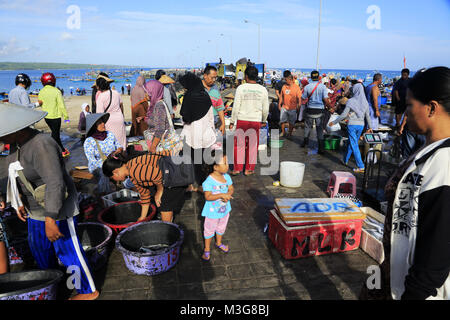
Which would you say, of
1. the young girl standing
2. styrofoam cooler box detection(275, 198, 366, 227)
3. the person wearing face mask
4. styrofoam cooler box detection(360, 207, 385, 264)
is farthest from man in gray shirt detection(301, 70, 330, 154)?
the person wearing face mask

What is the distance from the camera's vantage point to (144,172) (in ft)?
12.9

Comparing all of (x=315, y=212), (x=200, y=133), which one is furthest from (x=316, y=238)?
(x=200, y=133)

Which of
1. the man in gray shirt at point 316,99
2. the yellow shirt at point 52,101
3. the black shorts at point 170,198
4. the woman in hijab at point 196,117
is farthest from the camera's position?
the man in gray shirt at point 316,99

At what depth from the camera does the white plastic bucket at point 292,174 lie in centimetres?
615

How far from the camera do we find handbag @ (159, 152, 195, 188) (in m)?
4.12

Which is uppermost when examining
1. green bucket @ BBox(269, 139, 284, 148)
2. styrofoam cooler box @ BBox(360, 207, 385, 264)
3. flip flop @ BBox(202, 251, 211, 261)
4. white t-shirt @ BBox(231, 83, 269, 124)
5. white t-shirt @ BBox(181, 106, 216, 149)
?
white t-shirt @ BBox(231, 83, 269, 124)

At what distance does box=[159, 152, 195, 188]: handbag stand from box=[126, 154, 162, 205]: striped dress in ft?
0.25

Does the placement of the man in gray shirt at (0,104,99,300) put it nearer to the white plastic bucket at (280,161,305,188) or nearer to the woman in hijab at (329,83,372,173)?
the white plastic bucket at (280,161,305,188)

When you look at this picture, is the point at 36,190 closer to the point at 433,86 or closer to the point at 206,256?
the point at 206,256

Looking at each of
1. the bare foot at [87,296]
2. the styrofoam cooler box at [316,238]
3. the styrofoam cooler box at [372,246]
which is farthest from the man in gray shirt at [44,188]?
the styrofoam cooler box at [372,246]

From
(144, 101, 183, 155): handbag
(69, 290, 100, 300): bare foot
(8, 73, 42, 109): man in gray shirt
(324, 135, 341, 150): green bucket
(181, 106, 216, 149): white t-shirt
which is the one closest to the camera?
(69, 290, 100, 300): bare foot

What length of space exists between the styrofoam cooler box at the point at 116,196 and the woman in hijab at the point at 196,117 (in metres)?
1.36

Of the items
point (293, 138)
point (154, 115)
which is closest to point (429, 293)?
point (154, 115)

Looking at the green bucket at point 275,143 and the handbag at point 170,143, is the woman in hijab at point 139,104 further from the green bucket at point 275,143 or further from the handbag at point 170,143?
the green bucket at point 275,143
